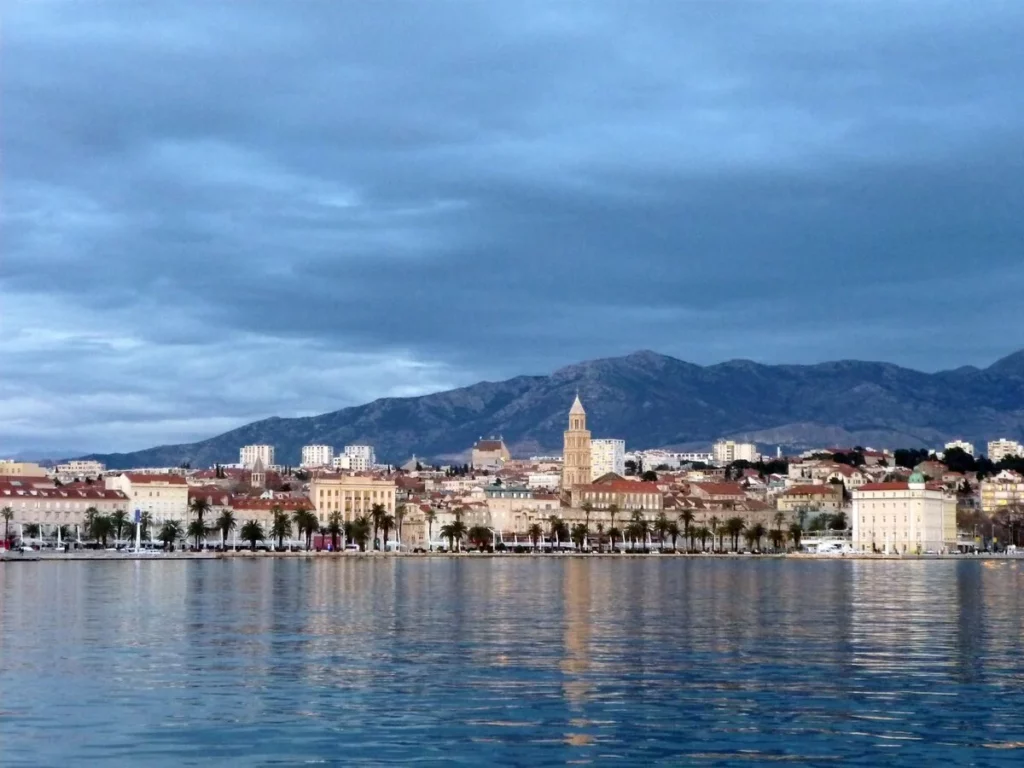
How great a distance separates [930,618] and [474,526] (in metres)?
127

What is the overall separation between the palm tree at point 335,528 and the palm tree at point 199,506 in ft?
38.6

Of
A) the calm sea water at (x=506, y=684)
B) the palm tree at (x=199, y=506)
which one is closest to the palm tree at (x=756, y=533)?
the palm tree at (x=199, y=506)

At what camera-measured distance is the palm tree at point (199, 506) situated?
474ft

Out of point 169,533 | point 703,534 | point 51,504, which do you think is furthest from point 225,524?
point 703,534

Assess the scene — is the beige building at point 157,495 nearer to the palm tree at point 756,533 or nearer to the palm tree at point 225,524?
the palm tree at point 225,524

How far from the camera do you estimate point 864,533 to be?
177 m

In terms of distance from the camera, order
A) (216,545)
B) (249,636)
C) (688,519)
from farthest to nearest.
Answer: (688,519) → (216,545) → (249,636)

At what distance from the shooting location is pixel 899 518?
175 meters

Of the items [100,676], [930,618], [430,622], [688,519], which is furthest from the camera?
[688,519]

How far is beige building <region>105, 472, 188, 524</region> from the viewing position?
6353 inches

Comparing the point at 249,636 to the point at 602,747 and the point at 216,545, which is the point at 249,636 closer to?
the point at 602,747

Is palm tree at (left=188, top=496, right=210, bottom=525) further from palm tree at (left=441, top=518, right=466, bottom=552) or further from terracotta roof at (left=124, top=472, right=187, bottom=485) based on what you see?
palm tree at (left=441, top=518, right=466, bottom=552)

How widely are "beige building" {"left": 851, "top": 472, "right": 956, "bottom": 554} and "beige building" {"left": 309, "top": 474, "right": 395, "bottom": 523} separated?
51.0 m

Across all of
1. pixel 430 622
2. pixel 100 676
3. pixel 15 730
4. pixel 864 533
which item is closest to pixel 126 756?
pixel 15 730
